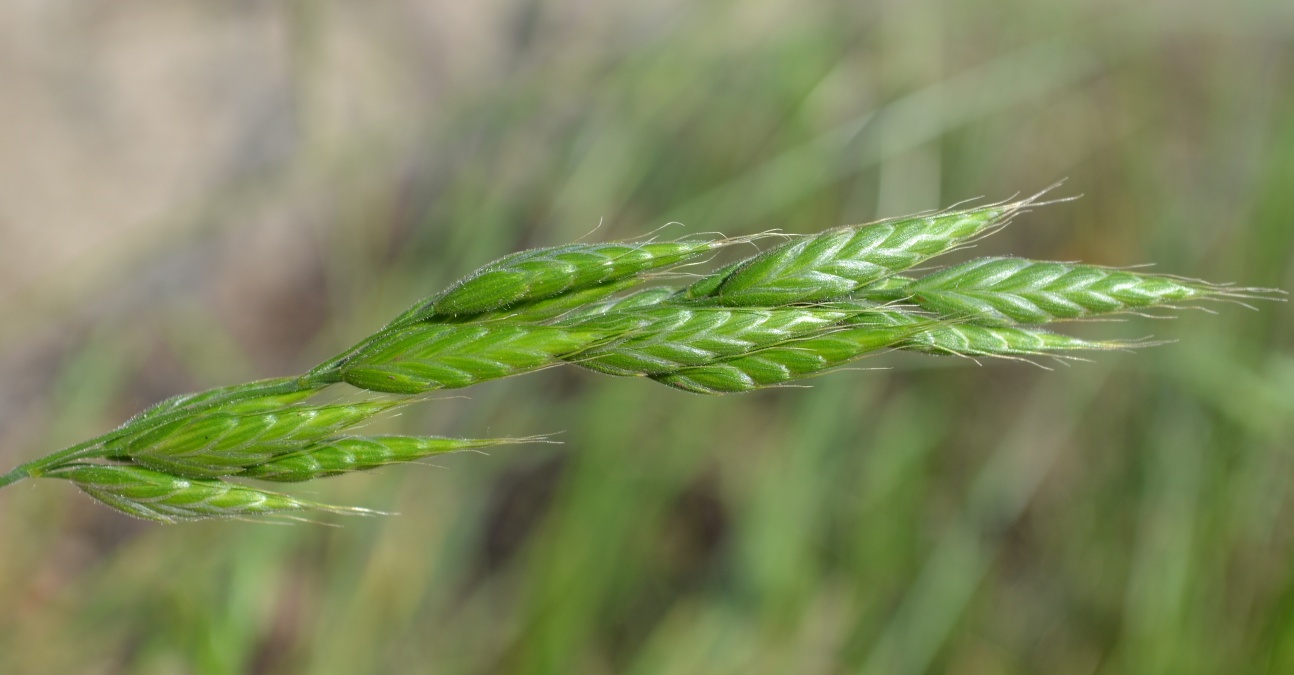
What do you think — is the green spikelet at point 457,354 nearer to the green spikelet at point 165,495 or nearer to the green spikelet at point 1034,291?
the green spikelet at point 165,495

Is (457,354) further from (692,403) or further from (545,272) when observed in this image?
(692,403)

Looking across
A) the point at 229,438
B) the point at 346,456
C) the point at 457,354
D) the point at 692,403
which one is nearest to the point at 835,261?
the point at 457,354

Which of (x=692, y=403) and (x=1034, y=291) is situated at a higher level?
(x=692, y=403)

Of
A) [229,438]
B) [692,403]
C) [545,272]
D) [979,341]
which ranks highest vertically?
[692,403]

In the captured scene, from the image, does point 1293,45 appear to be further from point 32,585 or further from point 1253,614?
point 32,585

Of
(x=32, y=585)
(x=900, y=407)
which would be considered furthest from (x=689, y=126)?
(x=32, y=585)

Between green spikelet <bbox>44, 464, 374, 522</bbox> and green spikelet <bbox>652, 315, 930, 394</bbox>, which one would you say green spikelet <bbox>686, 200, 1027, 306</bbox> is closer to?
green spikelet <bbox>652, 315, 930, 394</bbox>
